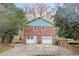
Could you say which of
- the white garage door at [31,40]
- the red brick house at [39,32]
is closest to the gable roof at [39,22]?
the red brick house at [39,32]

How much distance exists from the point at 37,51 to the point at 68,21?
0.35m

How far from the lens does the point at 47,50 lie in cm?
162

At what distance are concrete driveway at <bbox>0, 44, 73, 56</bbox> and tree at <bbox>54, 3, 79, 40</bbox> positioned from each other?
0.13m

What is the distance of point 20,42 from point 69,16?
46cm

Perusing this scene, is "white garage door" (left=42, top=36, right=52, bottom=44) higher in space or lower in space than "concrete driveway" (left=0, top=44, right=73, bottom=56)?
higher

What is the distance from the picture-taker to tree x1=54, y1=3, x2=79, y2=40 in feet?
5.34

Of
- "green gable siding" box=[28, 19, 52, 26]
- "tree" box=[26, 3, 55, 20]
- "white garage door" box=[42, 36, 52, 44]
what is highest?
"tree" box=[26, 3, 55, 20]

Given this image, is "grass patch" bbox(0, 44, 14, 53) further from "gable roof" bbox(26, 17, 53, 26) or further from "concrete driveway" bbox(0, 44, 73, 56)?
"gable roof" bbox(26, 17, 53, 26)

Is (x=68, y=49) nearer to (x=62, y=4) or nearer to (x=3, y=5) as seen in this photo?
(x=62, y=4)

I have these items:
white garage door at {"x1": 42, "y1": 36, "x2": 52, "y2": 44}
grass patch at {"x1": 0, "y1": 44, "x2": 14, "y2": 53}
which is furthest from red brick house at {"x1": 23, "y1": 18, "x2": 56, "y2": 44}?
grass patch at {"x1": 0, "y1": 44, "x2": 14, "y2": 53}

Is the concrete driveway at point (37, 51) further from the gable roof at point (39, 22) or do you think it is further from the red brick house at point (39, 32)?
the gable roof at point (39, 22)

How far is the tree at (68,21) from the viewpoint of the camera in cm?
163

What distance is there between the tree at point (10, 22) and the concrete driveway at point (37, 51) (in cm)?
10

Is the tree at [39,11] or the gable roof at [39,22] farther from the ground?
the tree at [39,11]
